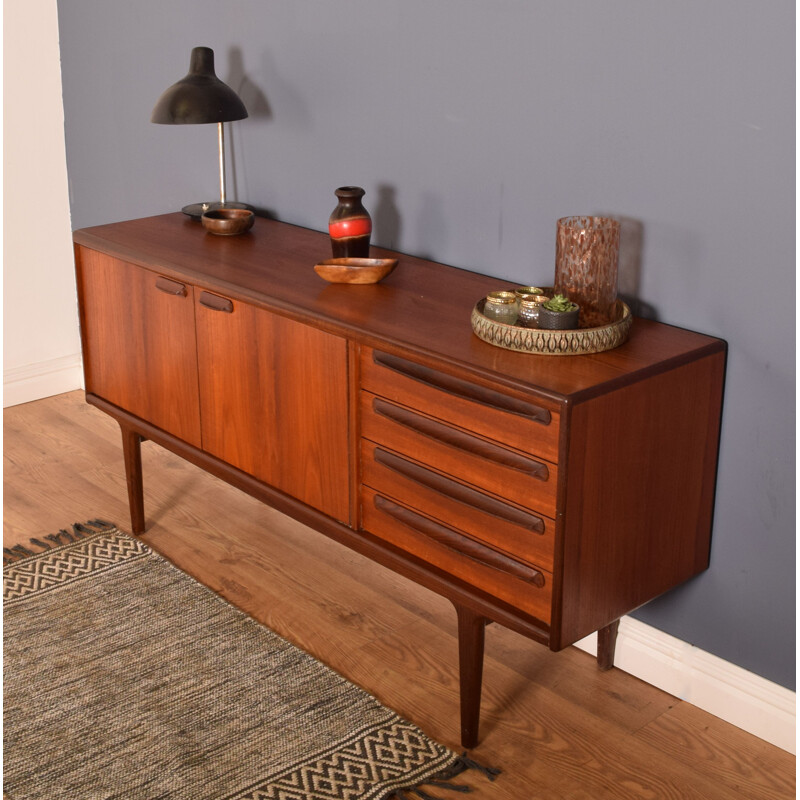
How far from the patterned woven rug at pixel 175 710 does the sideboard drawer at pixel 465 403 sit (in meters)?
0.69

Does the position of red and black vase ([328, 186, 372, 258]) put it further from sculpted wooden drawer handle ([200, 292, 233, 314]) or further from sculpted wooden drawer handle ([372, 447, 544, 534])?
sculpted wooden drawer handle ([372, 447, 544, 534])


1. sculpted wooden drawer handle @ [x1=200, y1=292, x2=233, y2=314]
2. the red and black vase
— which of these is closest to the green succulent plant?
the red and black vase

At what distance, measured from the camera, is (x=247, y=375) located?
2.39 metres

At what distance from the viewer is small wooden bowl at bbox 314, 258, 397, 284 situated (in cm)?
232

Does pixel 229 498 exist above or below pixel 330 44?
below

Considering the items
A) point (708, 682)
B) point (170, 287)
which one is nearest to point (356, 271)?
point (170, 287)

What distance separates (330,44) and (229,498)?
1.34 meters

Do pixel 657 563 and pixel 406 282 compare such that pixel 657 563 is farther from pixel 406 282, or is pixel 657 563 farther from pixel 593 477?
pixel 406 282

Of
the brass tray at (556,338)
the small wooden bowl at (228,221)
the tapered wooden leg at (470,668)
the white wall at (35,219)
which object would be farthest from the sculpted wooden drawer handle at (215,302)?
the white wall at (35,219)

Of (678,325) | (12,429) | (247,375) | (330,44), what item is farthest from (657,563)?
(12,429)

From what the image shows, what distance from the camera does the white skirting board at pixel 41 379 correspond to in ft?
12.6

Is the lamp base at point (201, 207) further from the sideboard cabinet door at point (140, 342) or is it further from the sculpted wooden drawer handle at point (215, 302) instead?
the sculpted wooden drawer handle at point (215, 302)

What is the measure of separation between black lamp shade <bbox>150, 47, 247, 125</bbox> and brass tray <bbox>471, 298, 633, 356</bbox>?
3.76 feet

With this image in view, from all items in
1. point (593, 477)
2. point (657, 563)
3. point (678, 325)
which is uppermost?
point (678, 325)
